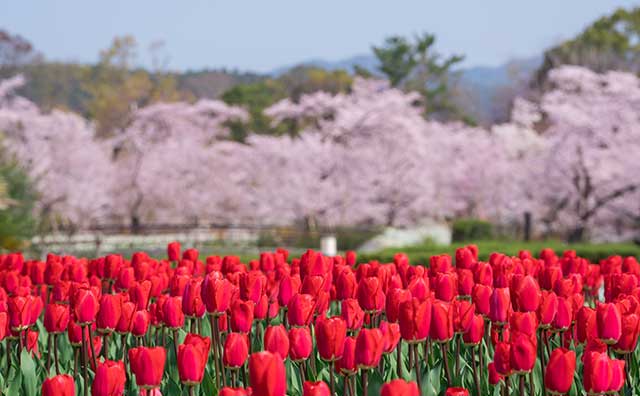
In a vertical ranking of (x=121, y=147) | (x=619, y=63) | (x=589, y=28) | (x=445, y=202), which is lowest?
(x=445, y=202)

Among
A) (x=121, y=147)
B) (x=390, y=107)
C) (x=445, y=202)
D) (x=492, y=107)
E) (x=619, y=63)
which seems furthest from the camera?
(x=492, y=107)

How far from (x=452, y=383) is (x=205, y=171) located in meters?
31.3

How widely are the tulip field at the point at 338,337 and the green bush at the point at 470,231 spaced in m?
24.1

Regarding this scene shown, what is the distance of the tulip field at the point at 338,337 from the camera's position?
281 centimetres

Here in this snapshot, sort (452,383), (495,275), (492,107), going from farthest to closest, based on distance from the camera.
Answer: (492,107)
(495,275)
(452,383)

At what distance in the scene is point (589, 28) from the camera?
50.8m

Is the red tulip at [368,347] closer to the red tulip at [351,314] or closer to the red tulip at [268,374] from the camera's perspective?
the red tulip at [268,374]

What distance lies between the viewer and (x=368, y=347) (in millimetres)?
2799

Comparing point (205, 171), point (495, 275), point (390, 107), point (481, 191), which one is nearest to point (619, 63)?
point (481, 191)

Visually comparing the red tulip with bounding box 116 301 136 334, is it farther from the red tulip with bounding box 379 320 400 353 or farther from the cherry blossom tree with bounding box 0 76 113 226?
the cherry blossom tree with bounding box 0 76 113 226

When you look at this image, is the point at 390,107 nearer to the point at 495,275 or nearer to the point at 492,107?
the point at 495,275

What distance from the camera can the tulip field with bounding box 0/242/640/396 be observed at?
2.81 metres

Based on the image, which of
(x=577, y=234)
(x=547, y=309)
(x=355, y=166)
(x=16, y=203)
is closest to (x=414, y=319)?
(x=547, y=309)

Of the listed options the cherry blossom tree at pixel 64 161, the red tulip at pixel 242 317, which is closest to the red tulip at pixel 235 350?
the red tulip at pixel 242 317
